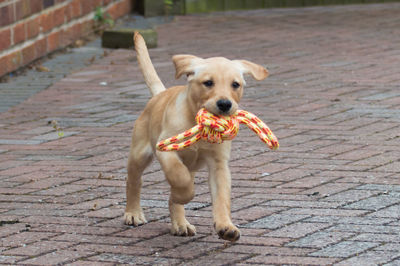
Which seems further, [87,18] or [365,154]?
[87,18]

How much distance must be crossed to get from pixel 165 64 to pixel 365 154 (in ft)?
11.6

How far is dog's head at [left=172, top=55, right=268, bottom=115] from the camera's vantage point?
Answer: 3.89 meters

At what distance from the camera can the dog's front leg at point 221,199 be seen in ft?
12.4

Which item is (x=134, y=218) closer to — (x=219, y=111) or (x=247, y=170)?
(x=219, y=111)

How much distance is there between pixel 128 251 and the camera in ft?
13.2

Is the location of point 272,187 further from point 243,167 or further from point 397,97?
point 397,97

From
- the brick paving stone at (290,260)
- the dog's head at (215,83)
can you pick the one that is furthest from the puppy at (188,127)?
the brick paving stone at (290,260)

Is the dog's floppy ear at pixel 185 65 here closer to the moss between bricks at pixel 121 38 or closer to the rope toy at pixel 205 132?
the rope toy at pixel 205 132

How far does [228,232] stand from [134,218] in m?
0.81

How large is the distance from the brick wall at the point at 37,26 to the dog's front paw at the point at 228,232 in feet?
16.6

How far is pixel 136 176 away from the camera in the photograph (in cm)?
445

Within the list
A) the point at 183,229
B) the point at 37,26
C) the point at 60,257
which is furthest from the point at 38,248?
the point at 37,26

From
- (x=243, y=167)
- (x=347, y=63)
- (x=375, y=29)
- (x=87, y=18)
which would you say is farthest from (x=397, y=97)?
(x=87, y=18)

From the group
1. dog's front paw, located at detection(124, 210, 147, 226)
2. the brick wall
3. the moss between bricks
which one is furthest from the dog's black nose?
the moss between bricks
